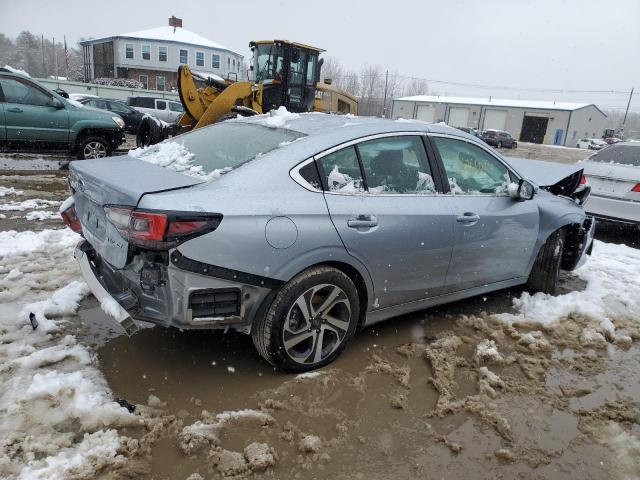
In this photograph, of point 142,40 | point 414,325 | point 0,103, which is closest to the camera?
point 414,325

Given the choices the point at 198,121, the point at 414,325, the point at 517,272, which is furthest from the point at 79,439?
the point at 198,121

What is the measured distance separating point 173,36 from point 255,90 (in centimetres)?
4421

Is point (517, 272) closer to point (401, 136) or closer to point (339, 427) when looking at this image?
point (401, 136)

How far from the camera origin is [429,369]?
343cm

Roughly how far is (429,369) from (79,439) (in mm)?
2201

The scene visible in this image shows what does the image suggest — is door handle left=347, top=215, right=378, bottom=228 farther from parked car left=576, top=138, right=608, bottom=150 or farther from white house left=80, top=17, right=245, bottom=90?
parked car left=576, top=138, right=608, bottom=150

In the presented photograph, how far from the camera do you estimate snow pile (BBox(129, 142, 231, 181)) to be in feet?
9.80

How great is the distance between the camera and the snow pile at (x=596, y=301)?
4.33 m

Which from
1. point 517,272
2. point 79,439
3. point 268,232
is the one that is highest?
point 268,232

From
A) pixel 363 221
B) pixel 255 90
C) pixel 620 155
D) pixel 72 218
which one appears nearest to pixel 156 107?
pixel 255 90

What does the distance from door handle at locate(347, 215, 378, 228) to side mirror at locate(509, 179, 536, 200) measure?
61.9 inches

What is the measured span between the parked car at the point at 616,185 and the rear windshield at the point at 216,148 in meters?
5.99

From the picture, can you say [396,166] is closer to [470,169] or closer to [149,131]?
[470,169]

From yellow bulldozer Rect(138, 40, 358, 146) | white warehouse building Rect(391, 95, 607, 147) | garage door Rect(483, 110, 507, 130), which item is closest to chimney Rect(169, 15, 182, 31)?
white warehouse building Rect(391, 95, 607, 147)
